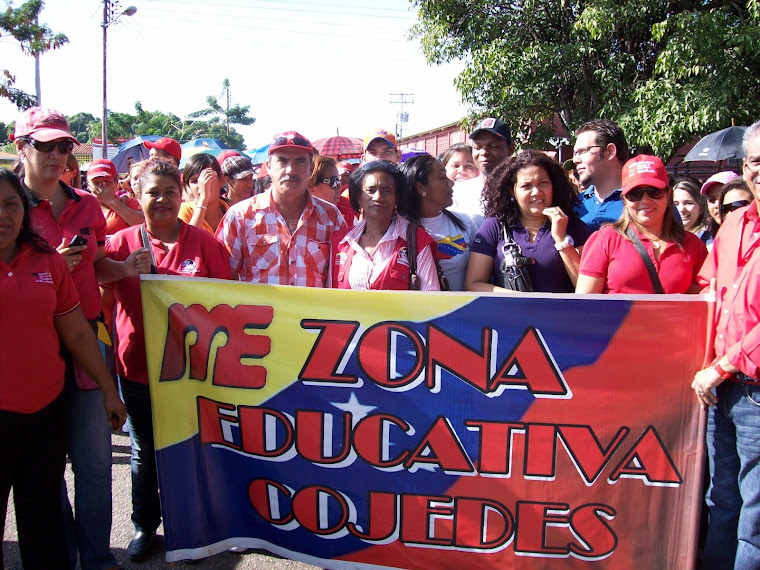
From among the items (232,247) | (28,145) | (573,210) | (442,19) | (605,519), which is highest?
(442,19)

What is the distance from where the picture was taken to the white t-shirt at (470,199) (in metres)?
3.60

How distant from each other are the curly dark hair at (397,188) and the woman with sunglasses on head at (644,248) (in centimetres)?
94

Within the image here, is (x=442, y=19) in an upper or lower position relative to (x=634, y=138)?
upper

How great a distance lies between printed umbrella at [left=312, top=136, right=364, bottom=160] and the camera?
11.1 metres

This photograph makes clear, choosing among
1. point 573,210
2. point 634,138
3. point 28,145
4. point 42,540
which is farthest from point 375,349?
point 634,138

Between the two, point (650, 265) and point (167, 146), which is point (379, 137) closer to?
point (167, 146)

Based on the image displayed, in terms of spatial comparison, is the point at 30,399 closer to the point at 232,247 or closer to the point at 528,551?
the point at 232,247

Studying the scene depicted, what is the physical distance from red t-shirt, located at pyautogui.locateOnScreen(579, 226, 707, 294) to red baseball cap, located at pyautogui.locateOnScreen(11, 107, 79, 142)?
243cm

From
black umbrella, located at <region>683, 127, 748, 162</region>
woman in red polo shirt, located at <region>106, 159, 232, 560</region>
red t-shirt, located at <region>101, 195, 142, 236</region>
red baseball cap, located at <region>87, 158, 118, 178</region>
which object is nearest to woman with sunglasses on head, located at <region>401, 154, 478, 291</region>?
woman in red polo shirt, located at <region>106, 159, 232, 560</region>

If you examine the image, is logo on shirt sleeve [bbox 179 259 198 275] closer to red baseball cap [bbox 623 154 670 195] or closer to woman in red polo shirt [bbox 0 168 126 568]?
woman in red polo shirt [bbox 0 168 126 568]

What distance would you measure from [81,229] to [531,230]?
7.15 feet

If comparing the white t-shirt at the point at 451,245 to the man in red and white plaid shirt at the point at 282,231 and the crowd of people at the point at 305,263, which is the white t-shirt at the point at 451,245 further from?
the man in red and white plaid shirt at the point at 282,231

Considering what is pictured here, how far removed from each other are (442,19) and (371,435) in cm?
1115

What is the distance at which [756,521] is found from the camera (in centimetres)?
227
